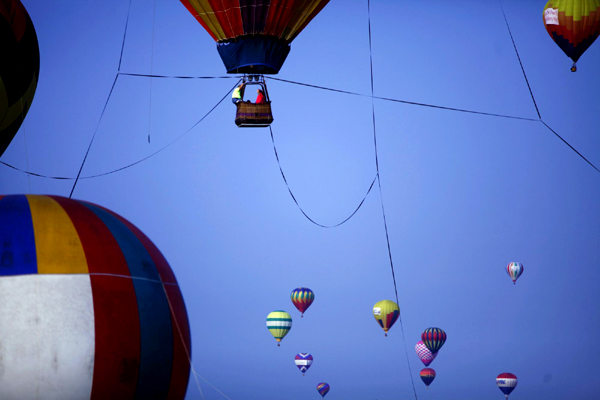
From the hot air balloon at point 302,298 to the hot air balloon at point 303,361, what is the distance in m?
4.22

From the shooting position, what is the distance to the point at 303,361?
4034 cm

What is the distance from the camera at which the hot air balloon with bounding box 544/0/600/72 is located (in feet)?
66.1

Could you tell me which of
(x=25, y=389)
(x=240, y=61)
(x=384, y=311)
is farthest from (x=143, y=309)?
(x=384, y=311)

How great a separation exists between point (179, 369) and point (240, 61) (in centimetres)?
881

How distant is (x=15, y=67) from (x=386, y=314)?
2774cm

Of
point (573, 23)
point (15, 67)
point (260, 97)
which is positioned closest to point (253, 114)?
point (260, 97)

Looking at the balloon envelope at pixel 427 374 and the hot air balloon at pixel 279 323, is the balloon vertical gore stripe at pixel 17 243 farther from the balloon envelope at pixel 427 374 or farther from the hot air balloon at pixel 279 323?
the balloon envelope at pixel 427 374

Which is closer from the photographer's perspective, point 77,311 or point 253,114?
point 77,311

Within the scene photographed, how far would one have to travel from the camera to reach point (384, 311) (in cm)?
3578

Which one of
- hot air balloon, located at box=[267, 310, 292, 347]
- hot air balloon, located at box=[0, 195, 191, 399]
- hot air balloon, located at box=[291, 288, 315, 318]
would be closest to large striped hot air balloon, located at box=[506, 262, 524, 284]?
hot air balloon, located at box=[291, 288, 315, 318]

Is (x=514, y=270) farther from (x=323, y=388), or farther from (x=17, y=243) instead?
(x=17, y=243)

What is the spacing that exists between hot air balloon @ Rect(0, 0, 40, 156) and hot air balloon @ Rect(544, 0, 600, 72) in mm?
13874

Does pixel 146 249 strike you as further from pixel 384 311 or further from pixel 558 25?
pixel 384 311

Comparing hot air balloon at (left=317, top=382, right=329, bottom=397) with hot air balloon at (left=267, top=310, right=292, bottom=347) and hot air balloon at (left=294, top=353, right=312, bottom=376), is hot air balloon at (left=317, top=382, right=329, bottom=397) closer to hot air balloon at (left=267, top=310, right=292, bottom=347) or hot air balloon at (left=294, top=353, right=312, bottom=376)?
hot air balloon at (left=294, top=353, right=312, bottom=376)
